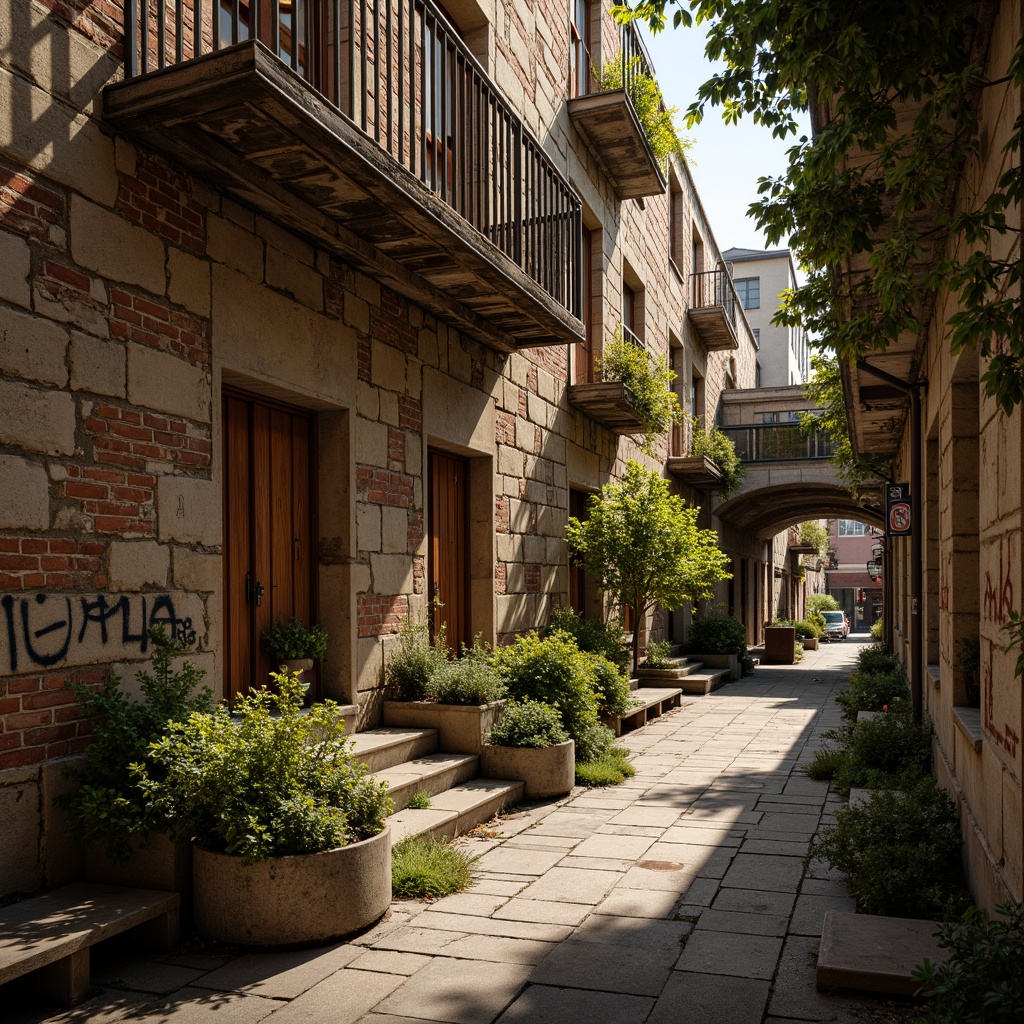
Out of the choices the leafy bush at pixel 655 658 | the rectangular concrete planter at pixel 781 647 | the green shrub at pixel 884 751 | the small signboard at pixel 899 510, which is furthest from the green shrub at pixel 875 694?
the rectangular concrete planter at pixel 781 647

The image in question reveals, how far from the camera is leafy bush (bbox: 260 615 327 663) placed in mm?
5805

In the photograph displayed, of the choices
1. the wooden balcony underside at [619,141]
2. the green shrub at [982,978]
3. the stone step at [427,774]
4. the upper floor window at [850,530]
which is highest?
the wooden balcony underside at [619,141]

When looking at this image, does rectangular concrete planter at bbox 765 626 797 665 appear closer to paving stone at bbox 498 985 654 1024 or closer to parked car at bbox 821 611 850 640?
parked car at bbox 821 611 850 640

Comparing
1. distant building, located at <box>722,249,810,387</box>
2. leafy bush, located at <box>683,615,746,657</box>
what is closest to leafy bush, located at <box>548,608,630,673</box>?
leafy bush, located at <box>683,615,746,657</box>

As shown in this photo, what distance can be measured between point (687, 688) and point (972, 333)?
11620mm

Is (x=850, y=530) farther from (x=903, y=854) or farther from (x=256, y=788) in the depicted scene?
(x=256, y=788)

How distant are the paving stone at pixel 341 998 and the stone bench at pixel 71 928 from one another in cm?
70

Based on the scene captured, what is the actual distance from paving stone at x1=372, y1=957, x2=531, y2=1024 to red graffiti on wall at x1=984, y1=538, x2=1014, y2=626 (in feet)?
7.18

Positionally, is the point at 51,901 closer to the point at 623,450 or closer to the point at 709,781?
the point at 709,781

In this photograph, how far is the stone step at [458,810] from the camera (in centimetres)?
516

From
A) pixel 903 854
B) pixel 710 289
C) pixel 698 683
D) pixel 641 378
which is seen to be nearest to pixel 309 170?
pixel 903 854

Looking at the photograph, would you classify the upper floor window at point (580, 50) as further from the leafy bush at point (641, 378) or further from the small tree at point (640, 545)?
the small tree at point (640, 545)

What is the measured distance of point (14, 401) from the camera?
376cm

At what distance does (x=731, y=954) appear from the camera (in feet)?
12.6
